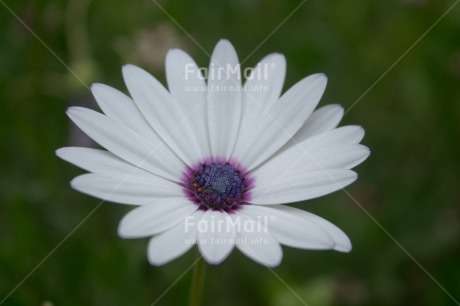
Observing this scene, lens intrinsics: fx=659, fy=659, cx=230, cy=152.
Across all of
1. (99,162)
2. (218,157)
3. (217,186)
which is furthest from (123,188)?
(218,157)

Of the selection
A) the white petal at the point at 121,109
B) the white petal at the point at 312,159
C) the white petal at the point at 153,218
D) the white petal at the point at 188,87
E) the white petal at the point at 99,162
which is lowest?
the white petal at the point at 99,162

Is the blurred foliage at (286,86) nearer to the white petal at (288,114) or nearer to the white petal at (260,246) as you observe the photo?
the white petal at (288,114)

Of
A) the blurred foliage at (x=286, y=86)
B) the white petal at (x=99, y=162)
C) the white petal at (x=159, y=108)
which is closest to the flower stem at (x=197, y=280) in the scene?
the white petal at (x=99, y=162)

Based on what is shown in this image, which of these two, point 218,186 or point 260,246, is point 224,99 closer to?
point 218,186

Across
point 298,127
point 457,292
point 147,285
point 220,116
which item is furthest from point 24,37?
point 457,292

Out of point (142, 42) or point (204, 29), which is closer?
point (142, 42)

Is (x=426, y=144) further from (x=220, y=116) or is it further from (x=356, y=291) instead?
(x=220, y=116)
